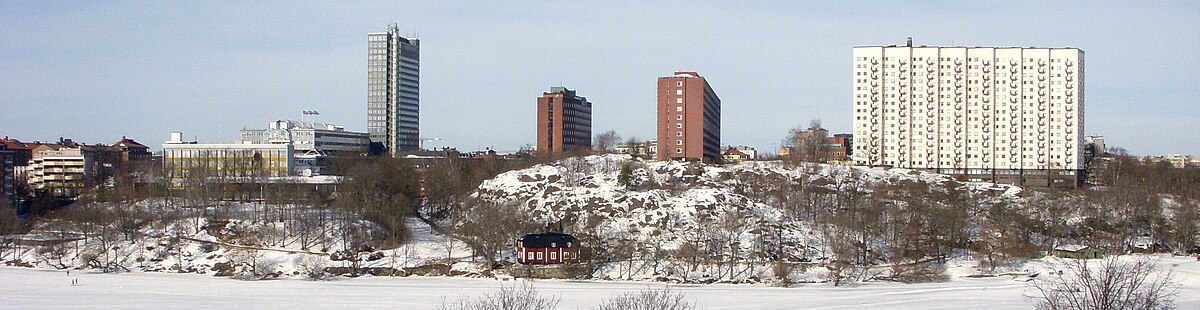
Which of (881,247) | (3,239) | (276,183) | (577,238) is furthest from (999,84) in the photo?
(3,239)

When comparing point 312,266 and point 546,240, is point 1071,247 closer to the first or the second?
point 546,240

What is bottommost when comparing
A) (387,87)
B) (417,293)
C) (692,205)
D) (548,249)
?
(417,293)

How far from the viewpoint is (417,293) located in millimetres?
52781

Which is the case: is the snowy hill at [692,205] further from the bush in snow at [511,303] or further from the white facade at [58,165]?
the white facade at [58,165]

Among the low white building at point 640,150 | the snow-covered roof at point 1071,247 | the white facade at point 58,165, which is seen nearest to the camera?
the snow-covered roof at point 1071,247

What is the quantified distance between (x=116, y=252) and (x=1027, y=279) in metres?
57.4

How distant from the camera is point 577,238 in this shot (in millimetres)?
65125

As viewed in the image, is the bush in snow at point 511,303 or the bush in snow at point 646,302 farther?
the bush in snow at point 511,303

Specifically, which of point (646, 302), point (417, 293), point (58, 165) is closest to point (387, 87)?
point (58, 165)

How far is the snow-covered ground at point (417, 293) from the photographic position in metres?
47.9

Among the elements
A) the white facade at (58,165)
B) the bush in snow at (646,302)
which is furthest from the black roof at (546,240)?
the white facade at (58,165)

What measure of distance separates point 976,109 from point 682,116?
32.2 meters

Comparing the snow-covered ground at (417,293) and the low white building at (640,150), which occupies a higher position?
the low white building at (640,150)

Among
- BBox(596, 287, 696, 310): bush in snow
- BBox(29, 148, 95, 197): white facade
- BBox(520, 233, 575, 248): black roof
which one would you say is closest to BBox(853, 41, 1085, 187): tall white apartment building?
BBox(520, 233, 575, 248): black roof
